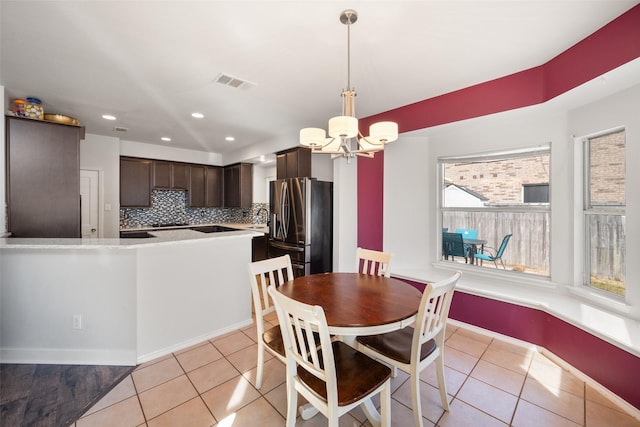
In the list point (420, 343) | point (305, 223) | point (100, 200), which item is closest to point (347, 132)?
point (420, 343)

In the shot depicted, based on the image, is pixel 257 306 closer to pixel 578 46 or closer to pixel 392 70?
pixel 392 70

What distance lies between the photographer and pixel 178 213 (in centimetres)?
579

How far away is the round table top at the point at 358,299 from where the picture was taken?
1409 millimetres

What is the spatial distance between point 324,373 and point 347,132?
4.28 ft

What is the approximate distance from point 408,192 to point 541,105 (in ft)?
5.14

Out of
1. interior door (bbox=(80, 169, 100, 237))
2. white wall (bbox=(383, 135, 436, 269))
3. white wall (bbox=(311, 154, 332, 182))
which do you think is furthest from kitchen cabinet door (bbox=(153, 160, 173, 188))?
white wall (bbox=(383, 135, 436, 269))

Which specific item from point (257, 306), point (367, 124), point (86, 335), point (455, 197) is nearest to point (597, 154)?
point (455, 197)

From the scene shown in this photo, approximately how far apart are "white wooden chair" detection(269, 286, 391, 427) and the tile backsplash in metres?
4.74

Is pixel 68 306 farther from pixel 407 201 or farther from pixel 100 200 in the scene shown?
pixel 407 201

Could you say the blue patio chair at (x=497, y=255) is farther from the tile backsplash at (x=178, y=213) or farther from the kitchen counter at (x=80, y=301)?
the tile backsplash at (x=178, y=213)

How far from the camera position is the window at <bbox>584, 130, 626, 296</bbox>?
2.16 meters

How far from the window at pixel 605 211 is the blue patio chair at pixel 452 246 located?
43.4 inches

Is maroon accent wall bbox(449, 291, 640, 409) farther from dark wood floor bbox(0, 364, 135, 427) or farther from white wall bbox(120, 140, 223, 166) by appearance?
white wall bbox(120, 140, 223, 166)

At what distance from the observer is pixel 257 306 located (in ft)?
6.16
